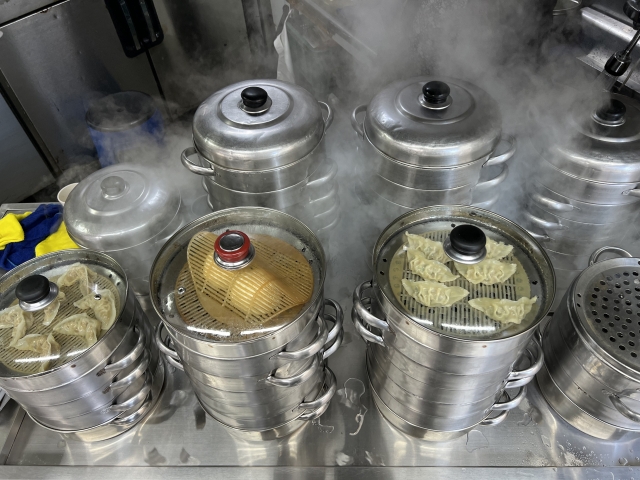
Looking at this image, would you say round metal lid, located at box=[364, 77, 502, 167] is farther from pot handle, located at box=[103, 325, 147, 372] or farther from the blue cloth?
the blue cloth

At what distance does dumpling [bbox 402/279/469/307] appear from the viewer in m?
1.07

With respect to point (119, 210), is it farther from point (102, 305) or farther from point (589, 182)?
point (589, 182)

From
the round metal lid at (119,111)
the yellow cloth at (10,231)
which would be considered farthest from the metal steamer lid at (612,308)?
the round metal lid at (119,111)

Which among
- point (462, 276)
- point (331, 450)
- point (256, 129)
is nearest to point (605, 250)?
point (462, 276)

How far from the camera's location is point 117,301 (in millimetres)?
1229

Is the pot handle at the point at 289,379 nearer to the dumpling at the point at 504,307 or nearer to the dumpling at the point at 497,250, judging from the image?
the dumpling at the point at 504,307

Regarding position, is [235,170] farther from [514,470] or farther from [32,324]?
[514,470]

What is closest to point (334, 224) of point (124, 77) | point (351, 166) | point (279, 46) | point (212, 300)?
point (351, 166)

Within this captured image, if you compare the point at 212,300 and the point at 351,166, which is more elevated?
the point at 212,300

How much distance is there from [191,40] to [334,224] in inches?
90.1

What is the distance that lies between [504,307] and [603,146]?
2.62 feet

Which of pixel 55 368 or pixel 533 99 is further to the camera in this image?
pixel 533 99

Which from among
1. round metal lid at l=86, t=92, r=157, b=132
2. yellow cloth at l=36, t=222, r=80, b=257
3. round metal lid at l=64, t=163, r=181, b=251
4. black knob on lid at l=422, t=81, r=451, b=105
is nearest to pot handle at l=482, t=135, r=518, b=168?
black knob on lid at l=422, t=81, r=451, b=105

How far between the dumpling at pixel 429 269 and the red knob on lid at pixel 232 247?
0.43m
